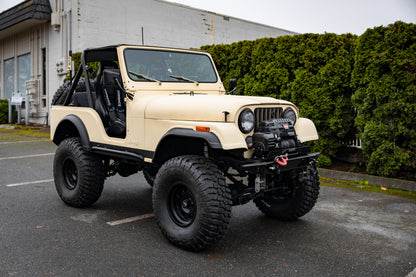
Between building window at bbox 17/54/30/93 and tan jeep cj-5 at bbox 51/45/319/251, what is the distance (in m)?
15.8

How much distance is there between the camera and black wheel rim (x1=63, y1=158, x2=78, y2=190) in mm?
5430

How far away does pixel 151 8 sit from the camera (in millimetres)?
17547

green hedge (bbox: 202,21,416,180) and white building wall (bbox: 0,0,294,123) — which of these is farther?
white building wall (bbox: 0,0,294,123)

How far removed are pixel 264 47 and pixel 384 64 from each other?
2724mm

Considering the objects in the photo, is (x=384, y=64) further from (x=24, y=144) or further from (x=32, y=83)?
(x=32, y=83)

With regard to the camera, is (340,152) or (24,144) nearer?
(340,152)

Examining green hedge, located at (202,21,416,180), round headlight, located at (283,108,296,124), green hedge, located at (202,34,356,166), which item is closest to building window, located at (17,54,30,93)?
green hedge, located at (202,21,416,180)

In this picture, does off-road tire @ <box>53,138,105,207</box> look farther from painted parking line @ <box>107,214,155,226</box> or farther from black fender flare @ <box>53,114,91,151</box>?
painted parking line @ <box>107,214,155,226</box>

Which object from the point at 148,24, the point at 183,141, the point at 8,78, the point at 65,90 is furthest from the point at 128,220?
the point at 8,78

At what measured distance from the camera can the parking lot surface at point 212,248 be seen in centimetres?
342

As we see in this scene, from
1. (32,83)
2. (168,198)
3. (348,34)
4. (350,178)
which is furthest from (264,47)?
(32,83)

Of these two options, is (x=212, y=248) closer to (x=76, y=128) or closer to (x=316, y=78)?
(x=76, y=128)

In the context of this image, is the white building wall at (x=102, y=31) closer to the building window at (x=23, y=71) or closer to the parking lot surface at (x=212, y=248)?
the building window at (x=23, y=71)

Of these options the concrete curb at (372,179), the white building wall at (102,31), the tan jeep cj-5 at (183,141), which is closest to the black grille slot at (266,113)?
the tan jeep cj-5 at (183,141)
